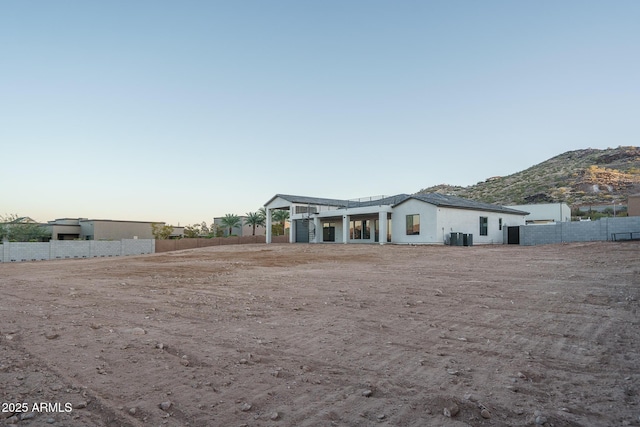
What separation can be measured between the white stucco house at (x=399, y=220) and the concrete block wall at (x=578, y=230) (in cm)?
305

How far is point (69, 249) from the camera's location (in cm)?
3434

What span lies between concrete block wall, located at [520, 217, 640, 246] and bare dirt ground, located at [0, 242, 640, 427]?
2068 cm

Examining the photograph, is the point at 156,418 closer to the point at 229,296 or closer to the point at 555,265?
the point at 229,296

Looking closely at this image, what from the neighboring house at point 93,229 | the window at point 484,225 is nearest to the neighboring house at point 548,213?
the window at point 484,225

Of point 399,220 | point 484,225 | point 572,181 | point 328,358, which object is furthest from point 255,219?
point 328,358

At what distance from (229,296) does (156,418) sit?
20.7ft

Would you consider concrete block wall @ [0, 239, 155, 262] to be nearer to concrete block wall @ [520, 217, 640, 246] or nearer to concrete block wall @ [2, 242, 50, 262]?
concrete block wall @ [2, 242, 50, 262]

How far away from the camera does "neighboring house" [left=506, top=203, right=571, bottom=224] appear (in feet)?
149

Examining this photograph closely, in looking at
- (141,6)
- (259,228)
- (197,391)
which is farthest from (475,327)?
(259,228)

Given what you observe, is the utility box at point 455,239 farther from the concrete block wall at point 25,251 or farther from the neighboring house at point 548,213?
the concrete block wall at point 25,251

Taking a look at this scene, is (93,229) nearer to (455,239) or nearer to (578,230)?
(455,239)

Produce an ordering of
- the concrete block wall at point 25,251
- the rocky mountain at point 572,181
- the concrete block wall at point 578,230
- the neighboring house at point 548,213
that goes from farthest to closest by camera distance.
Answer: the rocky mountain at point 572,181 < the neighboring house at point 548,213 < the concrete block wall at point 25,251 < the concrete block wall at point 578,230

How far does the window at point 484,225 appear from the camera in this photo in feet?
109

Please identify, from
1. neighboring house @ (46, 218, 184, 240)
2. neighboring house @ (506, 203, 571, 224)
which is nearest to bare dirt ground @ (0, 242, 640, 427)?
neighboring house @ (506, 203, 571, 224)
